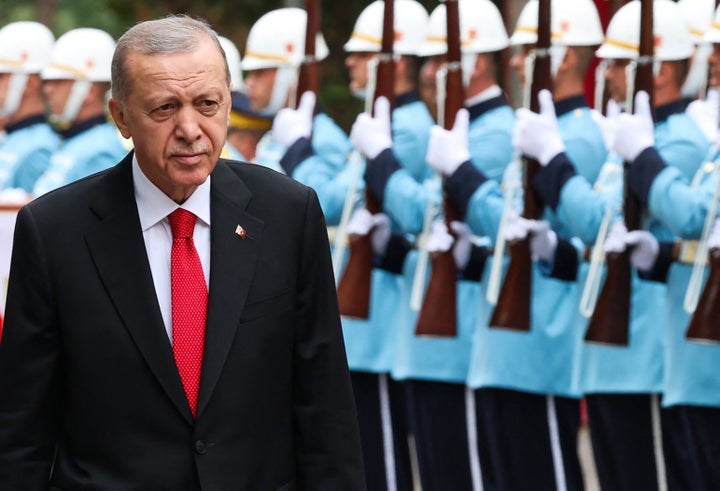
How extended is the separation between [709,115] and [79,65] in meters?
4.30

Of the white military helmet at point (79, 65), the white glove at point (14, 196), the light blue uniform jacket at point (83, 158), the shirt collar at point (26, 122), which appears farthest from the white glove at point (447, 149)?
the shirt collar at point (26, 122)

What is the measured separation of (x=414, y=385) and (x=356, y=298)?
1.49 ft

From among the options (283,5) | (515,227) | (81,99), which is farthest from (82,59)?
(283,5)

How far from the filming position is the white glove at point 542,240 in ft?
21.9

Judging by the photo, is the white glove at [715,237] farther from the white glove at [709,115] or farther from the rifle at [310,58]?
the rifle at [310,58]

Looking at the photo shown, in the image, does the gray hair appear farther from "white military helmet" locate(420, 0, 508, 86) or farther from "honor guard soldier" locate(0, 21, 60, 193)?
"honor guard soldier" locate(0, 21, 60, 193)

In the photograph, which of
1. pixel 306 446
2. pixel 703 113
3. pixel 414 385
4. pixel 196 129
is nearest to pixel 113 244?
pixel 196 129

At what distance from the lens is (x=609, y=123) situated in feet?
21.9

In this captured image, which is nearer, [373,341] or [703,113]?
[703,113]

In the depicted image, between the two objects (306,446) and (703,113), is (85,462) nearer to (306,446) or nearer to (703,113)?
(306,446)

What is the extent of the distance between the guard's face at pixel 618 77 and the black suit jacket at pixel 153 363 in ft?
11.4

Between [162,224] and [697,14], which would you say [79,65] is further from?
[162,224]

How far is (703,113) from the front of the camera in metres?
6.28

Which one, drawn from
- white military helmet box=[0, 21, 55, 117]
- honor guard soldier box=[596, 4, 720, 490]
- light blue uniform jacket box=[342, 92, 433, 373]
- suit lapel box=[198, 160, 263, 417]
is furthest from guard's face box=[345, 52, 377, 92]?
suit lapel box=[198, 160, 263, 417]
